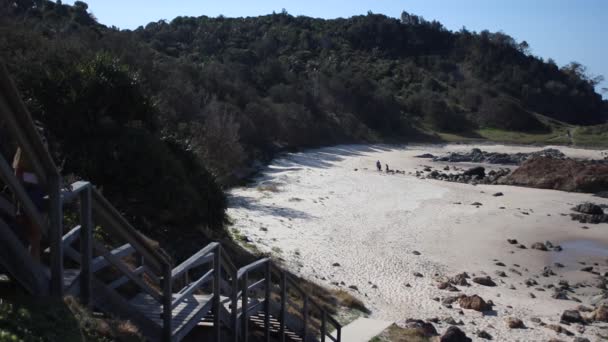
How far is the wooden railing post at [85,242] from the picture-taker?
5.06m

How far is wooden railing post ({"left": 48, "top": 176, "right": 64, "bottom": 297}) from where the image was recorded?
4664 millimetres

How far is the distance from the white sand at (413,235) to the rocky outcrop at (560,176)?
2427 mm

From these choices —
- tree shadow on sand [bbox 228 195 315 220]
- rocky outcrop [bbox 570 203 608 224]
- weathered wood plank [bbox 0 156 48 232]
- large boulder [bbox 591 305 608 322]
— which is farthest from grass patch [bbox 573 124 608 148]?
weathered wood plank [bbox 0 156 48 232]

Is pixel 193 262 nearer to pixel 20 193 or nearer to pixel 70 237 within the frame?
pixel 70 237

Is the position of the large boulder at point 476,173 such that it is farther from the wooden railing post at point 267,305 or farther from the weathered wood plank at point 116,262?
the weathered wood plank at point 116,262

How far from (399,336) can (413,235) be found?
16188 millimetres

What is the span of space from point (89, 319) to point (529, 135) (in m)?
97.3

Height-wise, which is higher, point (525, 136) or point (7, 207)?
point (7, 207)

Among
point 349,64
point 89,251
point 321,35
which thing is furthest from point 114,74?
point 321,35

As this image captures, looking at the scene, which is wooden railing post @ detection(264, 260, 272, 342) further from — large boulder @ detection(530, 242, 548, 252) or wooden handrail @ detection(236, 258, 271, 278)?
large boulder @ detection(530, 242, 548, 252)

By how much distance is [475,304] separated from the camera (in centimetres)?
1917

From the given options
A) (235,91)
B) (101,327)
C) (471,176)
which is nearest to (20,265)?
(101,327)

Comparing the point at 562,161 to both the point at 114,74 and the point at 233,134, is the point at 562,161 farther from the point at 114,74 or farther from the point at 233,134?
the point at 114,74

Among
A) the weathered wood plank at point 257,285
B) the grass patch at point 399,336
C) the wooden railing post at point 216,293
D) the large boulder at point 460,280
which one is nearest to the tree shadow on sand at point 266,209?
the large boulder at point 460,280
